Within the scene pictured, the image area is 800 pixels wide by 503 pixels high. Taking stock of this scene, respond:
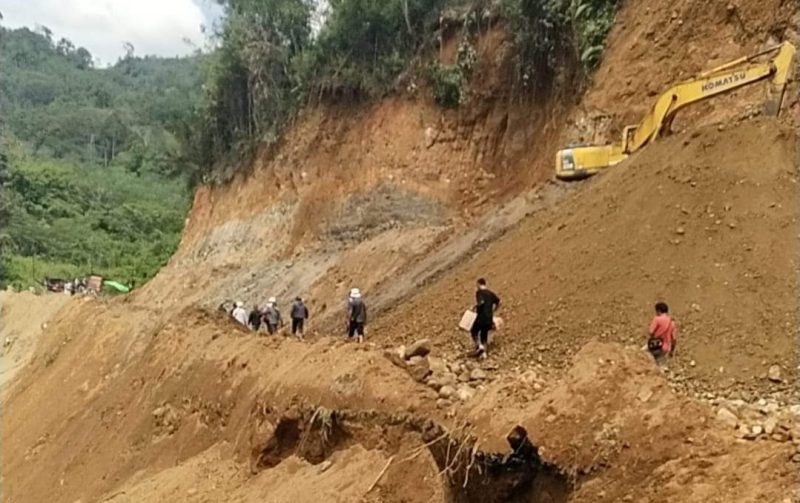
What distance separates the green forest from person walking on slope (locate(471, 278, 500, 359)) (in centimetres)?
910

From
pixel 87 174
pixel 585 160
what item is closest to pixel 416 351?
pixel 585 160

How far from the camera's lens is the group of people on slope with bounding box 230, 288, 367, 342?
54.7ft

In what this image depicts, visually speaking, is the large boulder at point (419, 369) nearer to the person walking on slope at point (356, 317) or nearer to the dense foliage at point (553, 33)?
the person walking on slope at point (356, 317)

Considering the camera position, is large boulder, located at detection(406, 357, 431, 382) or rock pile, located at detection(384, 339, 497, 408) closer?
rock pile, located at detection(384, 339, 497, 408)

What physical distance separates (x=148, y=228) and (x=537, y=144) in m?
→ 47.8

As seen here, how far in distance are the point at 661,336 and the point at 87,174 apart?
73460mm

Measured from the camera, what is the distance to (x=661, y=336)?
1097 cm

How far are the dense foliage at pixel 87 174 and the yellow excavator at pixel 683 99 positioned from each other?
2352cm

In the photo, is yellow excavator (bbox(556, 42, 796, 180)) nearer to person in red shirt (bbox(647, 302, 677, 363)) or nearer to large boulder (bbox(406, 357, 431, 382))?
person in red shirt (bbox(647, 302, 677, 363))

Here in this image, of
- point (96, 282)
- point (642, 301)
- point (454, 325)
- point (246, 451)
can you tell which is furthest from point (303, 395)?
point (96, 282)

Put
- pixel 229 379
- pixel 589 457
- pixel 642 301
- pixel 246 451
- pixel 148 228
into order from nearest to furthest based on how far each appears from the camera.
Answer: pixel 589 457 → pixel 642 301 → pixel 246 451 → pixel 229 379 → pixel 148 228

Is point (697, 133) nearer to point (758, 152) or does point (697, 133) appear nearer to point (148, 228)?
point (758, 152)

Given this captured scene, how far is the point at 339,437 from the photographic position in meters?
11.8

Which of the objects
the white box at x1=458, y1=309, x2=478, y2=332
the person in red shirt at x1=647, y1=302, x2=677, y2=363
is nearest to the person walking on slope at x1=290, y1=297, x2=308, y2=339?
the white box at x1=458, y1=309, x2=478, y2=332
